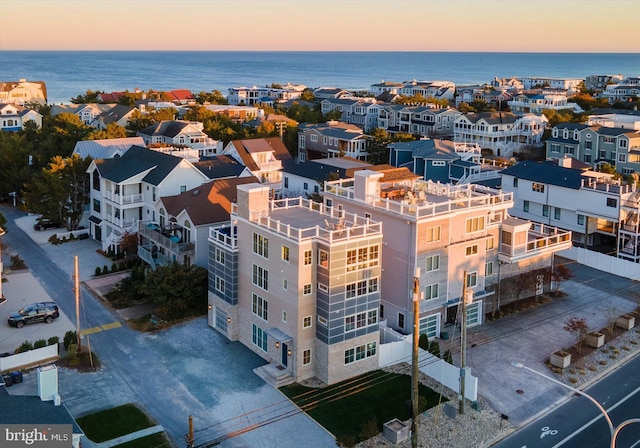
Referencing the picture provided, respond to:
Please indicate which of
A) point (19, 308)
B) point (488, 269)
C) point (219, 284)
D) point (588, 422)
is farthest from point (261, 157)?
point (588, 422)

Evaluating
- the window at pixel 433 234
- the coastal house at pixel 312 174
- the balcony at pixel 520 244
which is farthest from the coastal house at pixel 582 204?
the window at pixel 433 234

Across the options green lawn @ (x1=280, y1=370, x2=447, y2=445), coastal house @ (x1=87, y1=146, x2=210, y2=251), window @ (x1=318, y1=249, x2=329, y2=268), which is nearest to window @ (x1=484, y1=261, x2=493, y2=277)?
green lawn @ (x1=280, y1=370, x2=447, y2=445)

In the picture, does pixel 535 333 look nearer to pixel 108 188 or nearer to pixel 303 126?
pixel 108 188

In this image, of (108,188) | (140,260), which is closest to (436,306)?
(140,260)

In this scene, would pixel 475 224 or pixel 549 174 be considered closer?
pixel 475 224

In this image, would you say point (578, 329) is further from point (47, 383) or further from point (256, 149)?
point (256, 149)

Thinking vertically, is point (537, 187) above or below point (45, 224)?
above

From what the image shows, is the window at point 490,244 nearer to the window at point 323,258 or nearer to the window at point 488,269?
the window at point 488,269
